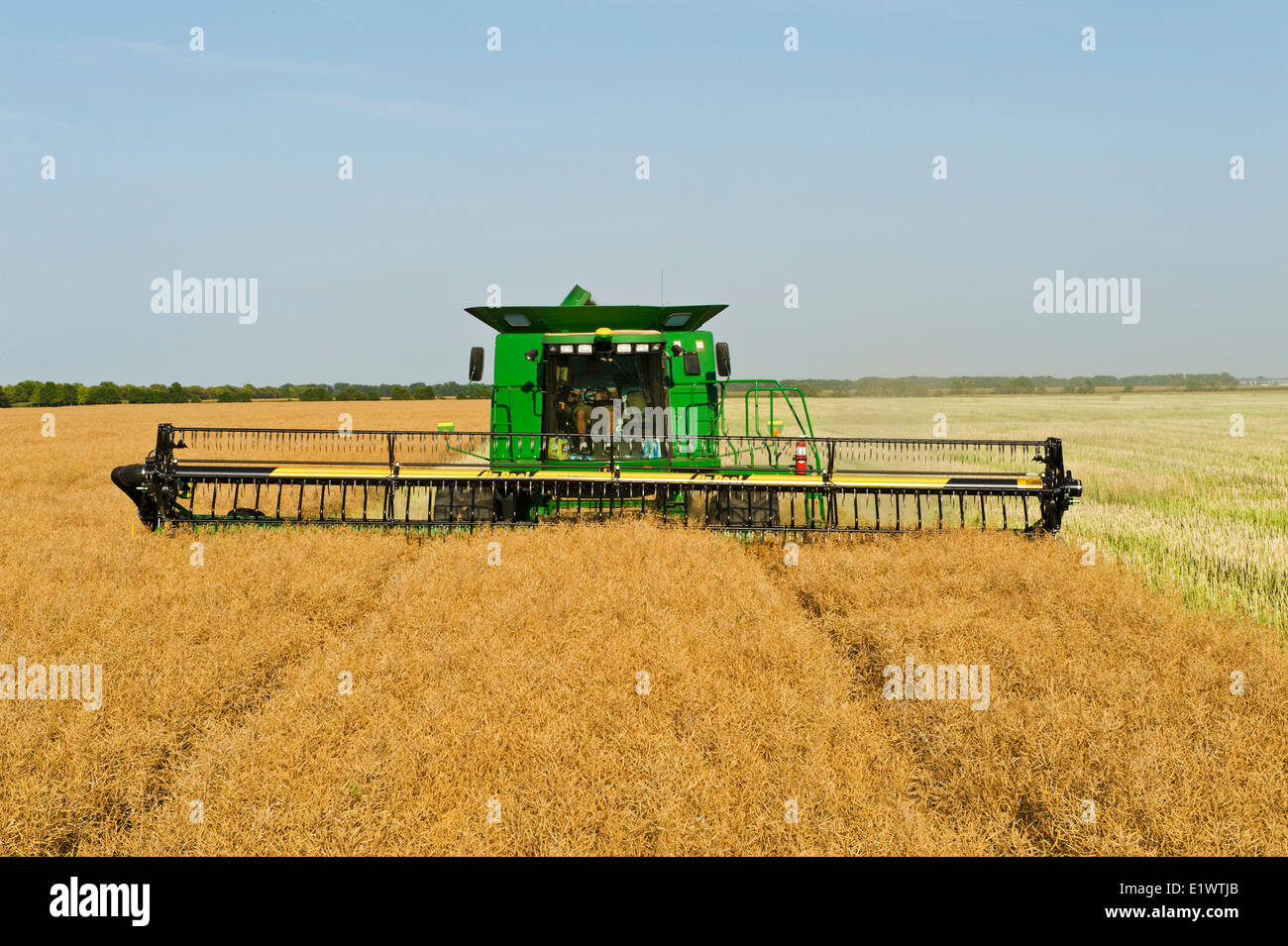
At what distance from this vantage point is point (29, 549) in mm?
7219

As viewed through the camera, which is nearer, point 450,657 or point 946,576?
point 450,657

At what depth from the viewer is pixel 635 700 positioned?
383 centimetres

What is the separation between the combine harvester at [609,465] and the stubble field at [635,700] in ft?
2.26

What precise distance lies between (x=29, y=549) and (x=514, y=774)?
21.8 ft

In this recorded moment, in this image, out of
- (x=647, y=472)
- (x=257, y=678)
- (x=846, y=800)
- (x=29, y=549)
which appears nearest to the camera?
(x=846, y=800)

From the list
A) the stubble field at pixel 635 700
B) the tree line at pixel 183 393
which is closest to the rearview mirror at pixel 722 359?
the stubble field at pixel 635 700

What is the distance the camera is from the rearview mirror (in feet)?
27.9
